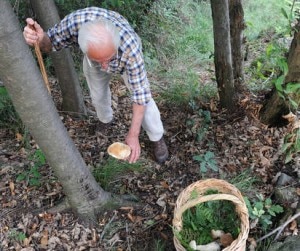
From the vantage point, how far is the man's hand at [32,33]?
2.35m

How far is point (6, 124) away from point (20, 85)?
1791 millimetres

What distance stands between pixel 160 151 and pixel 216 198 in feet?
3.73

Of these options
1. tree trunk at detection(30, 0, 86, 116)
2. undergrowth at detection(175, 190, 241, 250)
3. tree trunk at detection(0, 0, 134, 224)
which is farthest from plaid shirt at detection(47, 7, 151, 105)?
undergrowth at detection(175, 190, 241, 250)

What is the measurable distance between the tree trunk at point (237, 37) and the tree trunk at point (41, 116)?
1.87 m

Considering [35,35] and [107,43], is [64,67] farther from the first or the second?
[107,43]

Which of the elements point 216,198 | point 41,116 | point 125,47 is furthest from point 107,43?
point 216,198

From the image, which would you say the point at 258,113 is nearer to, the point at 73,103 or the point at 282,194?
the point at 282,194

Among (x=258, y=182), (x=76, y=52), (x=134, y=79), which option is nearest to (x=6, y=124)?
(x=76, y=52)

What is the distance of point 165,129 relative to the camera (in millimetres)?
3531

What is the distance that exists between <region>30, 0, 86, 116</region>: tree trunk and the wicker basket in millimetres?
1636

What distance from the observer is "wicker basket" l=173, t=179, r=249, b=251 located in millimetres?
2086

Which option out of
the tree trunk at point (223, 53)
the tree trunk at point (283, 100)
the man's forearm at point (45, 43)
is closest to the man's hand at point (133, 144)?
the man's forearm at point (45, 43)

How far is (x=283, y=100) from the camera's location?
124 inches

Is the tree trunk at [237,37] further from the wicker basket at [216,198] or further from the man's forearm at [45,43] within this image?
the man's forearm at [45,43]
